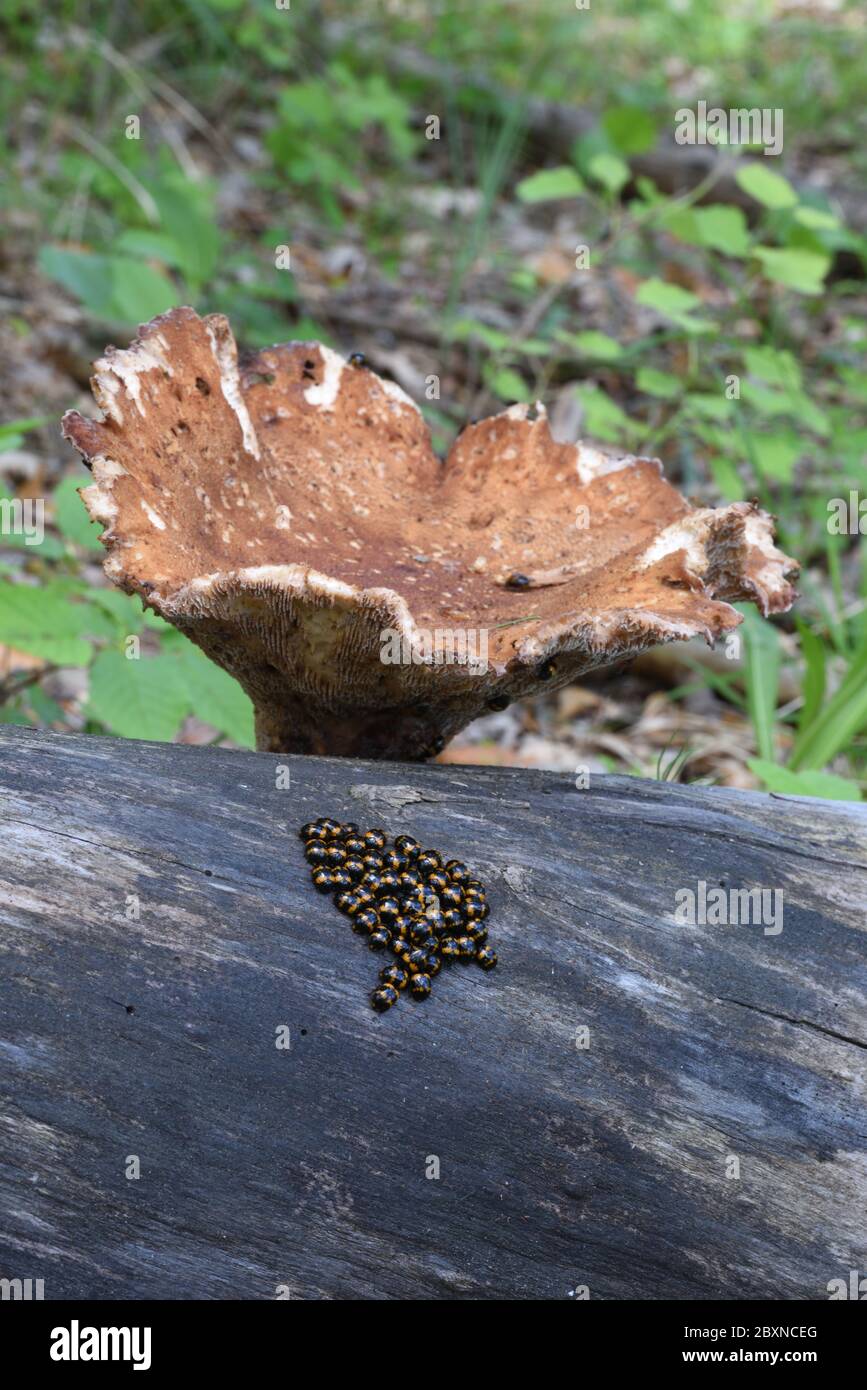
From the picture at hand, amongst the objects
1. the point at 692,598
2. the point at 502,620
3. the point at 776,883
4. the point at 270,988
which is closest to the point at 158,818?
the point at 270,988

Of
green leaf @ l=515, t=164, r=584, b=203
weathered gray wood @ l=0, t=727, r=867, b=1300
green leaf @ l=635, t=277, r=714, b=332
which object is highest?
green leaf @ l=515, t=164, r=584, b=203

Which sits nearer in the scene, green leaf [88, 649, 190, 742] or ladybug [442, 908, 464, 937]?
ladybug [442, 908, 464, 937]

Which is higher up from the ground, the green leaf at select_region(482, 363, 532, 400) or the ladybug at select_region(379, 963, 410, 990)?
the green leaf at select_region(482, 363, 532, 400)

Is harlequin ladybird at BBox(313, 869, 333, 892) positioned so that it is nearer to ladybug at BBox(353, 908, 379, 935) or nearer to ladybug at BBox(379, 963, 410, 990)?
ladybug at BBox(353, 908, 379, 935)

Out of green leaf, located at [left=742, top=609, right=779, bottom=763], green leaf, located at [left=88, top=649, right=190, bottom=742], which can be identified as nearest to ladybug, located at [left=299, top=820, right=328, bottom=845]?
green leaf, located at [left=88, top=649, right=190, bottom=742]

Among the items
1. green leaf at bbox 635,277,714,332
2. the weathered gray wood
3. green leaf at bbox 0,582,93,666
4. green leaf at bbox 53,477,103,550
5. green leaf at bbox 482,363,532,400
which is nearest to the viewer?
the weathered gray wood
